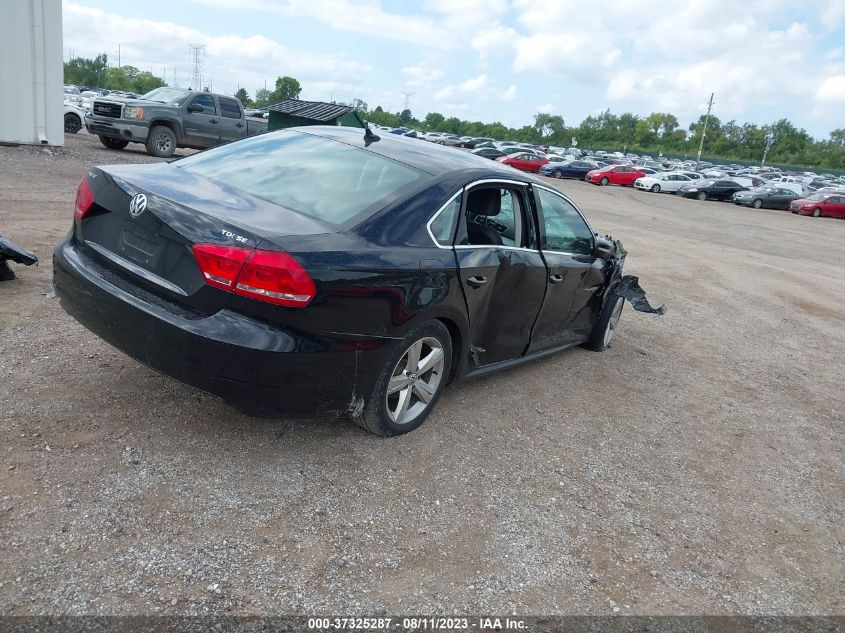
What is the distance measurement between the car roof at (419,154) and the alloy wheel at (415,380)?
1037mm

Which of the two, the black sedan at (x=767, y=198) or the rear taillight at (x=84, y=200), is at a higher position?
the rear taillight at (x=84, y=200)

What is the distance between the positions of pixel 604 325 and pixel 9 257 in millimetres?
5009

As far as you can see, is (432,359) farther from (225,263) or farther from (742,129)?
(742,129)

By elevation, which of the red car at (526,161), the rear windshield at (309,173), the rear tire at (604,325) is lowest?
the rear tire at (604,325)

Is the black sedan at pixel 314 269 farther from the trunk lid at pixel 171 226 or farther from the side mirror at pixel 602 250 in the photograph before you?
the side mirror at pixel 602 250

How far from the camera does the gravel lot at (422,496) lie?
8.80 ft

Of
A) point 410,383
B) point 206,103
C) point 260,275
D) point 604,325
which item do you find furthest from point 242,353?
point 206,103

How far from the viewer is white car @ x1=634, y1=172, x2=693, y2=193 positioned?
127 feet

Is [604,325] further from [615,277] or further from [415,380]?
[415,380]

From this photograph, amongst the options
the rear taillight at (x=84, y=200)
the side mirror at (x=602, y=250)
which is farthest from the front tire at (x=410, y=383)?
the side mirror at (x=602, y=250)

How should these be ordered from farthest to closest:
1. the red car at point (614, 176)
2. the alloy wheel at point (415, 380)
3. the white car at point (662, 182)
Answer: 1. the red car at point (614, 176)
2. the white car at point (662, 182)
3. the alloy wheel at point (415, 380)

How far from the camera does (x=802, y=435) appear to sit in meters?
5.03

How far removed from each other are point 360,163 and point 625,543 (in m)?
2.53

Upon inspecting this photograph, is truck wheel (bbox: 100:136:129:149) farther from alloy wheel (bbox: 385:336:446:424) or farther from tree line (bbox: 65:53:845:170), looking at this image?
tree line (bbox: 65:53:845:170)
